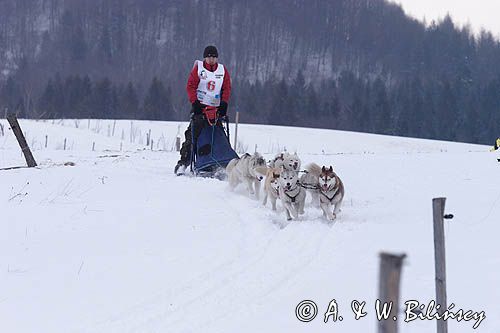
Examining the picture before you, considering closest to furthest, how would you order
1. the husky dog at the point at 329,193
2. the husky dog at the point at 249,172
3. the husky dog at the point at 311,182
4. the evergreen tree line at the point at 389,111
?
the husky dog at the point at 329,193
the husky dog at the point at 311,182
the husky dog at the point at 249,172
the evergreen tree line at the point at 389,111

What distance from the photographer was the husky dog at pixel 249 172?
753cm

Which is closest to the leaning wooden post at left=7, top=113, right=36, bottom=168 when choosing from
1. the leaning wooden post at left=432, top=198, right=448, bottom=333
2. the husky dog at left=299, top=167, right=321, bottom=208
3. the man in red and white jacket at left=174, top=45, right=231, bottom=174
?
the man in red and white jacket at left=174, top=45, right=231, bottom=174

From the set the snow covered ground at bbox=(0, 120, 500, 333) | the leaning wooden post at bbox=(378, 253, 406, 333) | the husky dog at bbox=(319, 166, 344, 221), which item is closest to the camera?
the leaning wooden post at bbox=(378, 253, 406, 333)

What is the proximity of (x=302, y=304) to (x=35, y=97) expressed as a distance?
57.1m

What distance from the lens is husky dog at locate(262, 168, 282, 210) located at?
6664 mm

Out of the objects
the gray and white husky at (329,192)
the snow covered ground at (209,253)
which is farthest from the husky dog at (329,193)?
the snow covered ground at (209,253)

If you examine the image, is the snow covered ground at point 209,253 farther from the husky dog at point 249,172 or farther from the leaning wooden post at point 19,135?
the leaning wooden post at point 19,135

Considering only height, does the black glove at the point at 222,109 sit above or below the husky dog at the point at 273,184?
above

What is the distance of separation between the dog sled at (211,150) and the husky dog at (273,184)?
5.94 feet

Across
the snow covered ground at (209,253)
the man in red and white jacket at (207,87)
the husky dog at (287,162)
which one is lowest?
the snow covered ground at (209,253)

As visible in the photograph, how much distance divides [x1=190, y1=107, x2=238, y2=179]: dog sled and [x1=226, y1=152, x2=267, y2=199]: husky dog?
907 millimetres

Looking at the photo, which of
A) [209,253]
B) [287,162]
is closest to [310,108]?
[287,162]

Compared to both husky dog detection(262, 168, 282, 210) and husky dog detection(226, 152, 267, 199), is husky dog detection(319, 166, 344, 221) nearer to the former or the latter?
husky dog detection(262, 168, 282, 210)

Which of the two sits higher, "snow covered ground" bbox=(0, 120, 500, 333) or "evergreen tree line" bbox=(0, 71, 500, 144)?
"evergreen tree line" bbox=(0, 71, 500, 144)
